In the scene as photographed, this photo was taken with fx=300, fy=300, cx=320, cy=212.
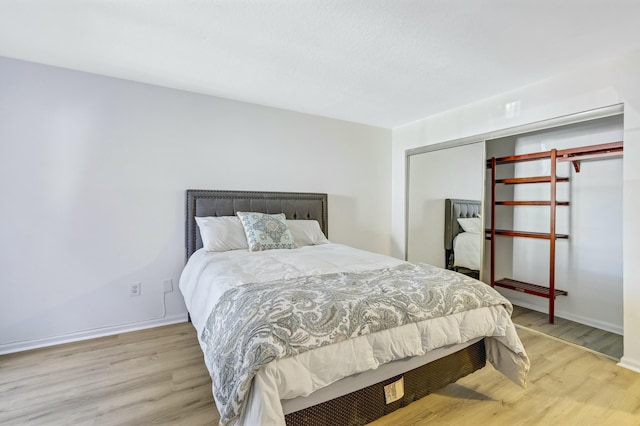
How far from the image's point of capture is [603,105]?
2322 millimetres

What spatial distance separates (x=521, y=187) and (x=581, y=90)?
1292mm

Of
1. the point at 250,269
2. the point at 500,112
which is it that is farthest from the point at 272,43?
the point at 500,112

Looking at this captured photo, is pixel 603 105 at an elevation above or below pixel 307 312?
above

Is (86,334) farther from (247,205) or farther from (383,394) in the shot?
(383,394)

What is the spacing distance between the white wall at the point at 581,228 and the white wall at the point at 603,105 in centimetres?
38

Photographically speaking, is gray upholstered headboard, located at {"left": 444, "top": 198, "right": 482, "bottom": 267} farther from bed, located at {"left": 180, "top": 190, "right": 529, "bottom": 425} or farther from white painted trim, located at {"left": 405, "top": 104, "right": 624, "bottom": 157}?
bed, located at {"left": 180, "top": 190, "right": 529, "bottom": 425}

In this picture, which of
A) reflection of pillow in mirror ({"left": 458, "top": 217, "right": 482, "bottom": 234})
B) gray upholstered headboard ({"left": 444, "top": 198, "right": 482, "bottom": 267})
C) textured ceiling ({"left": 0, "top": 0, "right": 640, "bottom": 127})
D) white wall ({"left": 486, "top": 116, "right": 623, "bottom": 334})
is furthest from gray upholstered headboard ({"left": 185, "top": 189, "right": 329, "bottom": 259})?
white wall ({"left": 486, "top": 116, "right": 623, "bottom": 334})

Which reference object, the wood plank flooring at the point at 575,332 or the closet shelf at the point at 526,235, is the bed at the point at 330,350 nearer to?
the wood plank flooring at the point at 575,332

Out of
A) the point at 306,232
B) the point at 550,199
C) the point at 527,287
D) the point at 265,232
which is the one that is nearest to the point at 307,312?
the point at 265,232

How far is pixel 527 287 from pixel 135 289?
13.0ft

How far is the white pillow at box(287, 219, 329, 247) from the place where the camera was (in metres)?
3.20

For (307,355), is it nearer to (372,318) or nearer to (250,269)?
(372,318)

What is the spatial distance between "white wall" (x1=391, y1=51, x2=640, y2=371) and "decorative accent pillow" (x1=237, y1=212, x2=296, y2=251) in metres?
2.28

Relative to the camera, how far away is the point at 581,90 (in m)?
2.45
